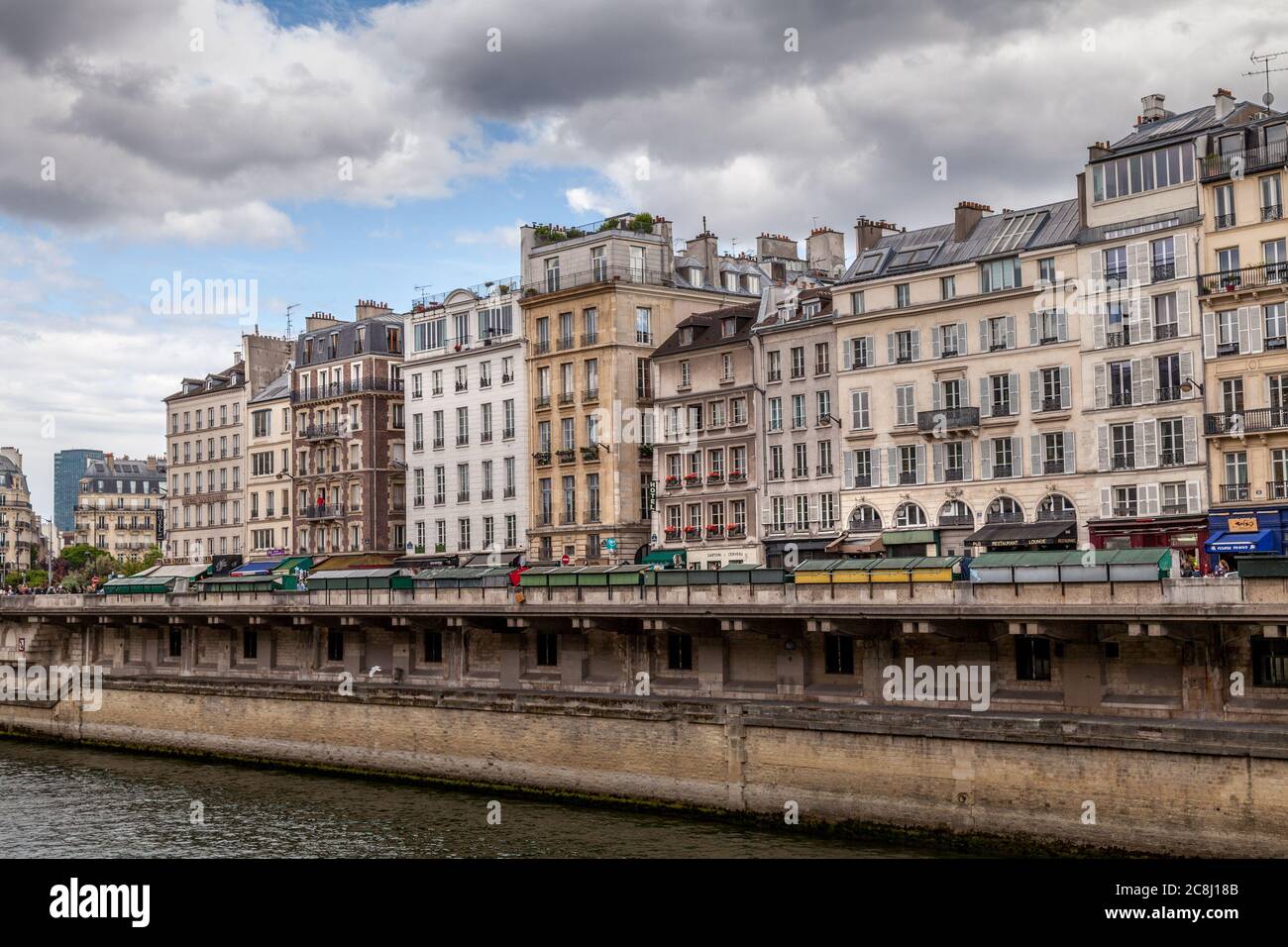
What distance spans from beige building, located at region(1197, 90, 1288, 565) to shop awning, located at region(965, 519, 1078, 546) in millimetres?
5602

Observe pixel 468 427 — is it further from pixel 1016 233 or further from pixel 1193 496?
pixel 1193 496

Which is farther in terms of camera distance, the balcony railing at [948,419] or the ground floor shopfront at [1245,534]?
the balcony railing at [948,419]

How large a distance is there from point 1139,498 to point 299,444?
5717cm

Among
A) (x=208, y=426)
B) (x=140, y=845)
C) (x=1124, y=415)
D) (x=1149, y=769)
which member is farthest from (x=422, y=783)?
(x=208, y=426)

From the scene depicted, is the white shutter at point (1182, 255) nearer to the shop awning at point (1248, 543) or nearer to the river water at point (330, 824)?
the shop awning at point (1248, 543)

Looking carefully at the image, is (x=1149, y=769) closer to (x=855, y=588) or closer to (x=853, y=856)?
(x=853, y=856)

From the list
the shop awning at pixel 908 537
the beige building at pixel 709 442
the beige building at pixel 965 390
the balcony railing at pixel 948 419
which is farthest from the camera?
the beige building at pixel 709 442

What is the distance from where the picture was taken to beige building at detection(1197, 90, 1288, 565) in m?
53.0

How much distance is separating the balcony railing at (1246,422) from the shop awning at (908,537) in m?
12.2

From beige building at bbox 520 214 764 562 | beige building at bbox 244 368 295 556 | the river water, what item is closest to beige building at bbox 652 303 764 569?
beige building at bbox 520 214 764 562

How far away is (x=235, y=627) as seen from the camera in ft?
222

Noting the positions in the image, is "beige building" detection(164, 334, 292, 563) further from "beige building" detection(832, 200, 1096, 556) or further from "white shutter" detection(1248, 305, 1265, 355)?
"white shutter" detection(1248, 305, 1265, 355)

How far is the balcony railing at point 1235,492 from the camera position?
53.6 metres

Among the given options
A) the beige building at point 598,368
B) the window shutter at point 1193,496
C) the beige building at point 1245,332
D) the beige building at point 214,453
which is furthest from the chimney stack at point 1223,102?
the beige building at point 214,453
